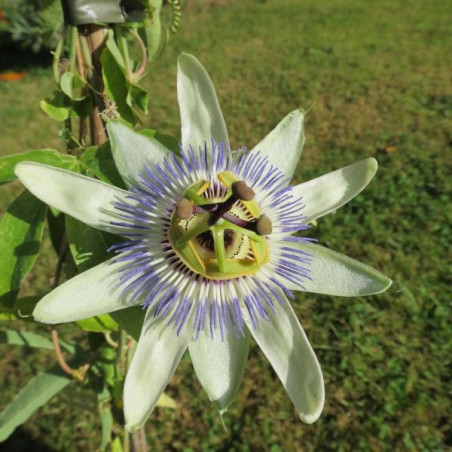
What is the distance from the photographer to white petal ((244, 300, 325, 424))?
0.75m

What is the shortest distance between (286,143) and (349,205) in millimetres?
2475

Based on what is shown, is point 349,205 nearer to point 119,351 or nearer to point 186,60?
point 119,351

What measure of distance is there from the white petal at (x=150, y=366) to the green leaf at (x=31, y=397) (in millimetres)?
570

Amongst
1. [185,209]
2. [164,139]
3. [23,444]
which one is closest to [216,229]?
[185,209]

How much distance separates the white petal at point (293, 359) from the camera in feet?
2.47

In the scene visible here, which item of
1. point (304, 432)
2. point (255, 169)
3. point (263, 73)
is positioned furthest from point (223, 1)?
point (255, 169)

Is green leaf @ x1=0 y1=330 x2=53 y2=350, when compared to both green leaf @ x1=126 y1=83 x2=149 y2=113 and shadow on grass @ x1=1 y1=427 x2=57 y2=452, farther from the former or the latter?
shadow on grass @ x1=1 y1=427 x2=57 y2=452

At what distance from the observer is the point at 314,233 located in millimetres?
3008

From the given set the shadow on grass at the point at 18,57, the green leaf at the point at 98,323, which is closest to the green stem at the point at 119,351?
the green leaf at the point at 98,323

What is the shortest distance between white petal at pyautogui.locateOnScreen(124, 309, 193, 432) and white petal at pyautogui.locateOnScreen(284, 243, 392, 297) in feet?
0.67

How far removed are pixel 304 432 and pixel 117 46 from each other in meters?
1.78

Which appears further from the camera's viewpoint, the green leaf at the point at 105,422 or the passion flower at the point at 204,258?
the green leaf at the point at 105,422

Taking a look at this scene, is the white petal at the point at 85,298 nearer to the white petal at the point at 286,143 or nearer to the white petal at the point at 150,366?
the white petal at the point at 150,366

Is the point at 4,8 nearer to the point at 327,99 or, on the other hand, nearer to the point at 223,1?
the point at 223,1
